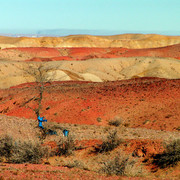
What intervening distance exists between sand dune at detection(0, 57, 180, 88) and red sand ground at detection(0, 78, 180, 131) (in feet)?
43.5

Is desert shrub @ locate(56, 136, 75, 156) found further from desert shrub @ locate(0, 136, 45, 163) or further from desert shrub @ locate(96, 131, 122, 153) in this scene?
desert shrub @ locate(96, 131, 122, 153)

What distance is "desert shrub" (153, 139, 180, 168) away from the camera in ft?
32.1

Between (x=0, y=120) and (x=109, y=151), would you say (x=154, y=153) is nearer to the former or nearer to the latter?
(x=109, y=151)

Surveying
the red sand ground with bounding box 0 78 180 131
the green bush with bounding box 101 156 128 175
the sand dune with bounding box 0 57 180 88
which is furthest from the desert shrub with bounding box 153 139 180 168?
the sand dune with bounding box 0 57 180 88

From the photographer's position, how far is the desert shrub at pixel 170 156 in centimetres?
977

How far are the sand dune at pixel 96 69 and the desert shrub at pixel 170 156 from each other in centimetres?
2886

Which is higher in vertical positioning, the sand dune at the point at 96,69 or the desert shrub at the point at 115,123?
the sand dune at the point at 96,69

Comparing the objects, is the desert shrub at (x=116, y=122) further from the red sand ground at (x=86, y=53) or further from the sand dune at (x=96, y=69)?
the red sand ground at (x=86, y=53)

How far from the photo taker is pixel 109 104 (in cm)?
2239

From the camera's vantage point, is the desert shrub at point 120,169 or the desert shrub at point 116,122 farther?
the desert shrub at point 116,122

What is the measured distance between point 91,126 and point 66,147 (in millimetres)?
6919

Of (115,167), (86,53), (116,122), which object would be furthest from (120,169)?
(86,53)

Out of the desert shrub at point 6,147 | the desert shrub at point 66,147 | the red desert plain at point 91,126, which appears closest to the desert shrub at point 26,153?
the red desert plain at point 91,126

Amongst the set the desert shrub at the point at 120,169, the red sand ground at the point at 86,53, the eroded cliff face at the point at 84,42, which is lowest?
the desert shrub at the point at 120,169
